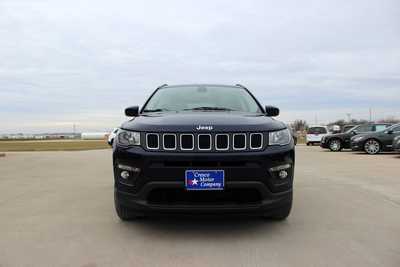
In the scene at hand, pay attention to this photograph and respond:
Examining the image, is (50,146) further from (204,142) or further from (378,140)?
(204,142)

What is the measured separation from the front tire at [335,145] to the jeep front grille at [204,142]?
54.5 feet

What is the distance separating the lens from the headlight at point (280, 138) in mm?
3536

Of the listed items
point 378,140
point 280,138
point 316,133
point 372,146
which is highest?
point 280,138

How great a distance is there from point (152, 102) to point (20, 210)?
2.15 meters

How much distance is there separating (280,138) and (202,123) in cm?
77

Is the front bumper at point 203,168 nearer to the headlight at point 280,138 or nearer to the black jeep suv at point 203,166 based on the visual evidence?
the black jeep suv at point 203,166

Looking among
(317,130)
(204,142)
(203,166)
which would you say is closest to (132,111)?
(204,142)

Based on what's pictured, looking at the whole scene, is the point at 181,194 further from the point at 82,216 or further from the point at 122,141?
the point at 82,216

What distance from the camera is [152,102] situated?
489cm

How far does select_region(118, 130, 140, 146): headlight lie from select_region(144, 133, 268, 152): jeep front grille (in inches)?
6.1

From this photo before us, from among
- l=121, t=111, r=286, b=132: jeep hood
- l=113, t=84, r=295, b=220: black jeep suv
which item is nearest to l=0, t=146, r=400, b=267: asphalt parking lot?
l=113, t=84, r=295, b=220: black jeep suv

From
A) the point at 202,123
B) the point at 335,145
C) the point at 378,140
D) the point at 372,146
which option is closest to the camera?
the point at 202,123

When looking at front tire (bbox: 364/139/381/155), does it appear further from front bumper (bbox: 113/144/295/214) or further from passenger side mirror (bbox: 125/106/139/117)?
front bumper (bbox: 113/144/295/214)

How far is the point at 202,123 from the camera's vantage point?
3.51 m
